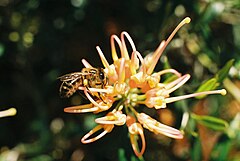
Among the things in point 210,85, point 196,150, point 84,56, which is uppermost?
point 84,56

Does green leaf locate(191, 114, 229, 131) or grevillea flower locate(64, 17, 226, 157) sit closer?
grevillea flower locate(64, 17, 226, 157)

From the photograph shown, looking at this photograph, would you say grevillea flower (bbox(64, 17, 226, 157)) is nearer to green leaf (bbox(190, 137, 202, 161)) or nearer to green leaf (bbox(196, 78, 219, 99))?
green leaf (bbox(196, 78, 219, 99))

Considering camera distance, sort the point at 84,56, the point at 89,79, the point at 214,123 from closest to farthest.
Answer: the point at 89,79, the point at 214,123, the point at 84,56

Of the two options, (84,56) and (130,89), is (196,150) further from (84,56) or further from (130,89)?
(84,56)

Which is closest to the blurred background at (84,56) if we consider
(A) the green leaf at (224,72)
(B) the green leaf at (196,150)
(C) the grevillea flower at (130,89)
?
(B) the green leaf at (196,150)

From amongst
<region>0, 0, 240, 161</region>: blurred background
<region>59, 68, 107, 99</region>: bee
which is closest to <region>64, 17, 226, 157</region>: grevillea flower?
<region>59, 68, 107, 99</region>: bee

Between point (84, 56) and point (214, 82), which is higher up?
point (84, 56)

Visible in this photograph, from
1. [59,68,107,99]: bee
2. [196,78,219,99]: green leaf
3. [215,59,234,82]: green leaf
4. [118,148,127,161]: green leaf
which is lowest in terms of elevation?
[118,148,127,161]: green leaf

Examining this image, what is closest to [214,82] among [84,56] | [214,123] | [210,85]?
[210,85]

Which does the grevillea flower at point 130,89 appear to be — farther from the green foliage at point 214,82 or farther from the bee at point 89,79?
the green foliage at point 214,82

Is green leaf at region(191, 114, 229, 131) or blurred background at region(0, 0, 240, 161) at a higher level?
blurred background at region(0, 0, 240, 161)
